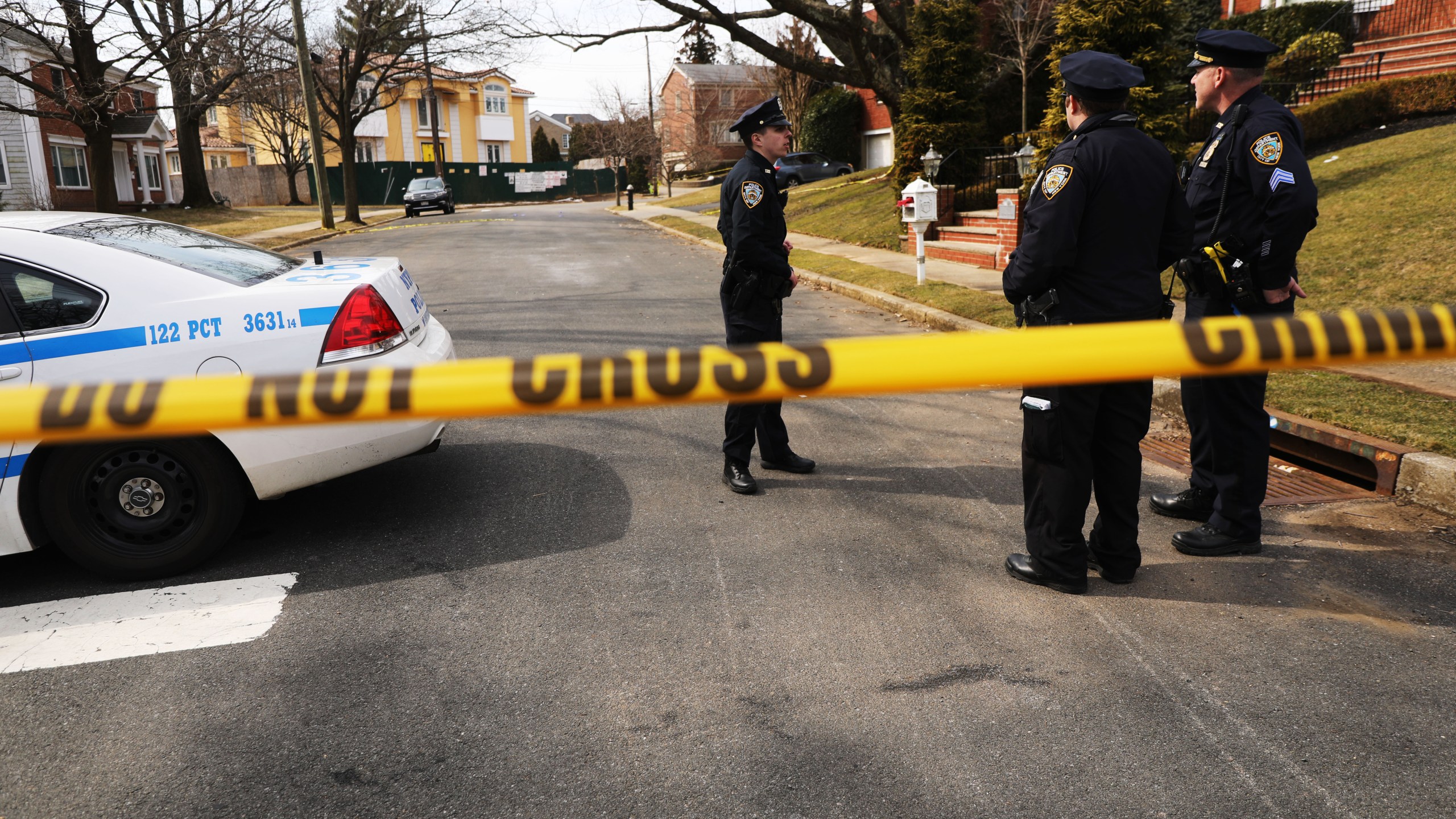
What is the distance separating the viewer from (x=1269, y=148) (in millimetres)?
3980

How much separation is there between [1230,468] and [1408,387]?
2.76 meters

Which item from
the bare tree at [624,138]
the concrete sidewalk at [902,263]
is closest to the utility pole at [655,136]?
the bare tree at [624,138]

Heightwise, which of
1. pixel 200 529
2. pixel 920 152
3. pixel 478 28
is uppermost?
pixel 478 28

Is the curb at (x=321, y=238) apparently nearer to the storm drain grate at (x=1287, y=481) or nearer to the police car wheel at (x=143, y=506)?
the police car wheel at (x=143, y=506)

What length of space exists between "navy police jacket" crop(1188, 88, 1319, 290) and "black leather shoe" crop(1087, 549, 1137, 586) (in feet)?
4.58

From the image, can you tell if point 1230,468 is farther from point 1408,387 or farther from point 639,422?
point 639,422

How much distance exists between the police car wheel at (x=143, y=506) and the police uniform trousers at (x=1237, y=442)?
428 centimetres

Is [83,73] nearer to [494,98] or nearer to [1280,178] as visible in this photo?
[1280,178]

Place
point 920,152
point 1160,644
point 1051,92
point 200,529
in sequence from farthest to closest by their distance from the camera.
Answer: point 920,152 → point 1051,92 → point 200,529 → point 1160,644

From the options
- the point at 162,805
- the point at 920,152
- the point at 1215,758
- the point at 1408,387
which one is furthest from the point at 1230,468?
the point at 920,152

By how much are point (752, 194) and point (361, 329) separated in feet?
6.75

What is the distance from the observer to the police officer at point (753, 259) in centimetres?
498

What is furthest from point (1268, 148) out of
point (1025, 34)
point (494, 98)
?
point (494, 98)

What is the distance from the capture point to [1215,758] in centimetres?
269
